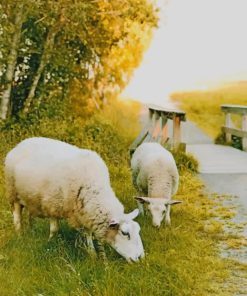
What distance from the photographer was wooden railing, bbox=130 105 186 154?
554 inches

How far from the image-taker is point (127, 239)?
6.61 meters

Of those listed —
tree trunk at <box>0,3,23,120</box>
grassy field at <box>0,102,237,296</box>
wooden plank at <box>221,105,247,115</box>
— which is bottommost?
grassy field at <box>0,102,237,296</box>

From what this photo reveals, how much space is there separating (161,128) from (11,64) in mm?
3448

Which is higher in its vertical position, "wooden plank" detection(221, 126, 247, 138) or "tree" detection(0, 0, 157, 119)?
"tree" detection(0, 0, 157, 119)

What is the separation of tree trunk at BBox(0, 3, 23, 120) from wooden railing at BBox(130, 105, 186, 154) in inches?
113

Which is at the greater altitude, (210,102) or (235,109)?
(235,109)

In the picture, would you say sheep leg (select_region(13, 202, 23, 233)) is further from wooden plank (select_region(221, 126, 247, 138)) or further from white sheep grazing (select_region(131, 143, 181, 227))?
wooden plank (select_region(221, 126, 247, 138))

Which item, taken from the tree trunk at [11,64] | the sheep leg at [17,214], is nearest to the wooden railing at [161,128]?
the tree trunk at [11,64]

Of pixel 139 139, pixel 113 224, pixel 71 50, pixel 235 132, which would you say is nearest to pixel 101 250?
pixel 113 224

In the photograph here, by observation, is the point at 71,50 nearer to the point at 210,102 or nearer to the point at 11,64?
Result: the point at 11,64

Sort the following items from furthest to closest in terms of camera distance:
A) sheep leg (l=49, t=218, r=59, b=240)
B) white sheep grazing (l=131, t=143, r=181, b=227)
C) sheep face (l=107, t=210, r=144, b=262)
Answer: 1. white sheep grazing (l=131, t=143, r=181, b=227)
2. sheep leg (l=49, t=218, r=59, b=240)
3. sheep face (l=107, t=210, r=144, b=262)

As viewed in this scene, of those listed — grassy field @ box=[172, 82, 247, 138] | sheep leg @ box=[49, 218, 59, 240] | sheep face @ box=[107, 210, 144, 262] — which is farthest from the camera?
grassy field @ box=[172, 82, 247, 138]

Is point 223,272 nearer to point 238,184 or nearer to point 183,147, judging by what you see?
point 238,184

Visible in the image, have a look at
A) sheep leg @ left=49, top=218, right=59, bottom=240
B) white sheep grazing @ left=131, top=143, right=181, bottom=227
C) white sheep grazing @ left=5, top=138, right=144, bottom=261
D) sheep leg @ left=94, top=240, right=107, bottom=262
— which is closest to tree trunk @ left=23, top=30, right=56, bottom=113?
white sheep grazing @ left=131, top=143, right=181, bottom=227
